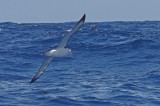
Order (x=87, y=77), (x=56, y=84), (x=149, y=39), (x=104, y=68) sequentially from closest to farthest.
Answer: (x=56, y=84) < (x=87, y=77) < (x=104, y=68) < (x=149, y=39)

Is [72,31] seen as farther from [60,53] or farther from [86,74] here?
[86,74]

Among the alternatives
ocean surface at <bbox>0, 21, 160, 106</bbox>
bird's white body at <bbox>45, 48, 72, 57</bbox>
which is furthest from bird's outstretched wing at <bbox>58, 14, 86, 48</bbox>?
ocean surface at <bbox>0, 21, 160, 106</bbox>

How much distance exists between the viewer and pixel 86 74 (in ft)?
65.2

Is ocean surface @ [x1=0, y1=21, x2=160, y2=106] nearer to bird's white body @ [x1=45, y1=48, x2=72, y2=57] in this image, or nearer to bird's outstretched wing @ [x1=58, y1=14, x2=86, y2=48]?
bird's white body @ [x1=45, y1=48, x2=72, y2=57]

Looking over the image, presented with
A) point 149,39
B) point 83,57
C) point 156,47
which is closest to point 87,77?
point 83,57

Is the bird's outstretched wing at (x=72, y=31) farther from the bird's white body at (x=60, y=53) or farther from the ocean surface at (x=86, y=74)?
the ocean surface at (x=86, y=74)

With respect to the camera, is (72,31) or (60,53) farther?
(60,53)

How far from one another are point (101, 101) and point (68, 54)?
5.93 ft

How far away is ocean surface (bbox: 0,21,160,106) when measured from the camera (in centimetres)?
1592

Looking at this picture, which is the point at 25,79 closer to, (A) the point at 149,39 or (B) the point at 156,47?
(B) the point at 156,47

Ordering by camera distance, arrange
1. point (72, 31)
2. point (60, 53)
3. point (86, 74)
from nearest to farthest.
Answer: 1. point (72, 31)
2. point (60, 53)
3. point (86, 74)

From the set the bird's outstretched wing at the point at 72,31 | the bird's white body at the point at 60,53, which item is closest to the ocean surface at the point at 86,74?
the bird's white body at the point at 60,53

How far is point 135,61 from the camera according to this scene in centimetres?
2267

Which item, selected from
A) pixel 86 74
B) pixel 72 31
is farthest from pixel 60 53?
pixel 86 74
